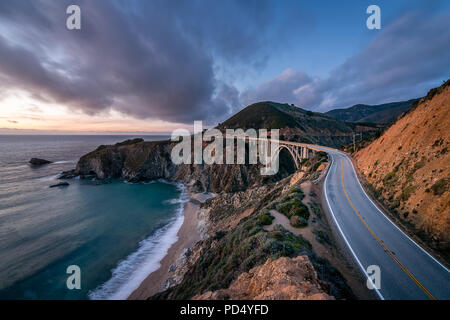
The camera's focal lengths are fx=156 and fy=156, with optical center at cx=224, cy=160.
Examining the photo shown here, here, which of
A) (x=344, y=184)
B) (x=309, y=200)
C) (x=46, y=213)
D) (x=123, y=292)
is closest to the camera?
(x=309, y=200)

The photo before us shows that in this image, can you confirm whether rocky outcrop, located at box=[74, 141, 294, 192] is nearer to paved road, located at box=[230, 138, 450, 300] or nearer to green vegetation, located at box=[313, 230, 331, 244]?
paved road, located at box=[230, 138, 450, 300]

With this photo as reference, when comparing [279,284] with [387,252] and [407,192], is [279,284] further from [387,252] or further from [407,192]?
[407,192]

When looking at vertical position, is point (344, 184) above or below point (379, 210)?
above

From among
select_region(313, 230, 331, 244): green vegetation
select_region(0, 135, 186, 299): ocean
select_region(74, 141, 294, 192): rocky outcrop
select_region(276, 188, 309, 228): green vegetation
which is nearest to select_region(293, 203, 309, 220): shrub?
select_region(276, 188, 309, 228): green vegetation

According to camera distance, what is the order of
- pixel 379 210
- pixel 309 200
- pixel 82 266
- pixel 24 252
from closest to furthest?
1. pixel 379 210
2. pixel 309 200
3. pixel 82 266
4. pixel 24 252

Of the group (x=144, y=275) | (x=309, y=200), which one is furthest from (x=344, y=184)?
(x=144, y=275)

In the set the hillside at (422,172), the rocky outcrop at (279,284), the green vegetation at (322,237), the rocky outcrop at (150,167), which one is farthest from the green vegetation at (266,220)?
the rocky outcrop at (150,167)
